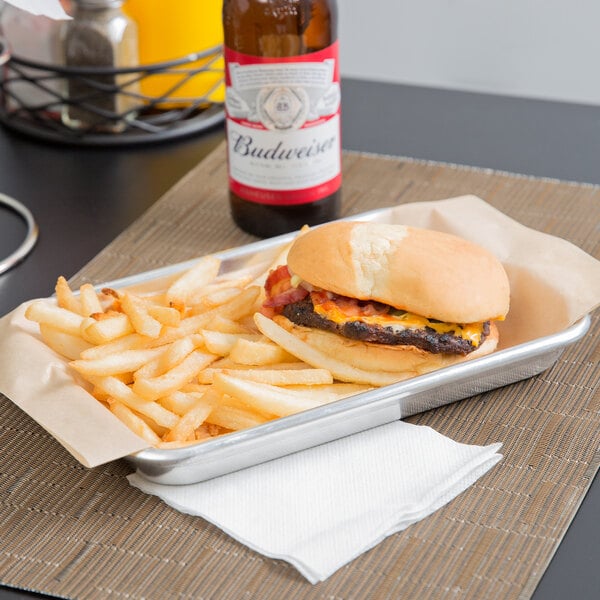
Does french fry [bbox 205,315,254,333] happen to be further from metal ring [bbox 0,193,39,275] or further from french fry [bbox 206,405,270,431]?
metal ring [bbox 0,193,39,275]

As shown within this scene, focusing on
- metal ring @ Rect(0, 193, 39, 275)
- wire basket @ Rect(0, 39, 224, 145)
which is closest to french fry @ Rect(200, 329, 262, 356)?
metal ring @ Rect(0, 193, 39, 275)

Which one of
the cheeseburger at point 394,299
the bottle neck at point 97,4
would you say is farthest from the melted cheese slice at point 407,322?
the bottle neck at point 97,4

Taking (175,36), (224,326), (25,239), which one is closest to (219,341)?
(224,326)

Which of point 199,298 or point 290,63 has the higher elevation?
point 290,63

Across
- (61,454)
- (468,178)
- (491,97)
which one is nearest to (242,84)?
(468,178)

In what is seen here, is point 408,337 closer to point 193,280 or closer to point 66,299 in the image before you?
point 193,280

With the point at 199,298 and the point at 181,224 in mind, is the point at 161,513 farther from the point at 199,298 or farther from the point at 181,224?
the point at 181,224
